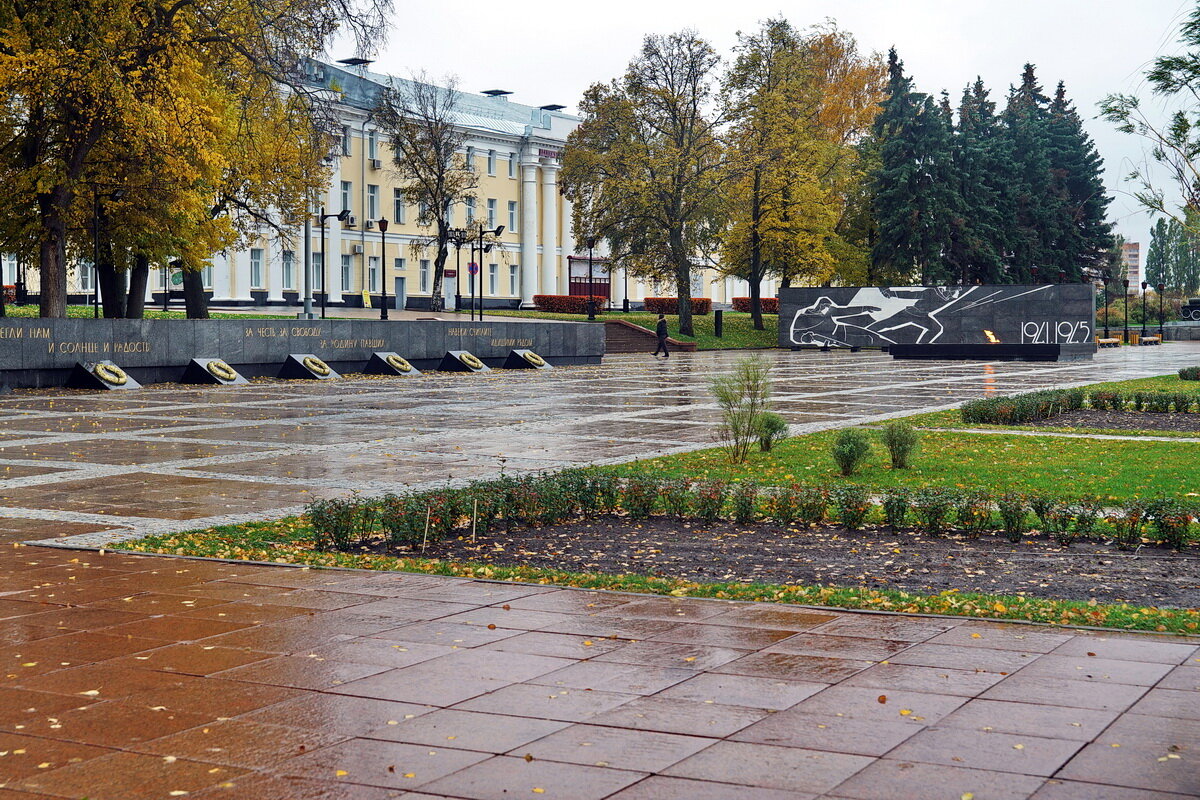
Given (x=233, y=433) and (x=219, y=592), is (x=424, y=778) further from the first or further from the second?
(x=233, y=433)

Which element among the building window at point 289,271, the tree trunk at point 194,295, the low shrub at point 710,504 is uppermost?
the building window at point 289,271

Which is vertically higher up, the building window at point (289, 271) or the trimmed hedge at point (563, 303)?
the building window at point (289, 271)

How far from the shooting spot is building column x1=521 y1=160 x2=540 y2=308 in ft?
252

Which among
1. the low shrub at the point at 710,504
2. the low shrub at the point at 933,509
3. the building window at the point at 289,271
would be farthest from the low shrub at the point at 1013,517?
the building window at the point at 289,271

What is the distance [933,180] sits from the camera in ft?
196

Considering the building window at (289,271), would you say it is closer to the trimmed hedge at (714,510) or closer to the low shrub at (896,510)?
the trimmed hedge at (714,510)

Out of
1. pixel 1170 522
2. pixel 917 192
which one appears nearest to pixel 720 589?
pixel 1170 522

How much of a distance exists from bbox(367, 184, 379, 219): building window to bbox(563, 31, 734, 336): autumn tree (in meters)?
14.8

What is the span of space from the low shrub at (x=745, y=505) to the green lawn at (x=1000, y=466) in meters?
1.08

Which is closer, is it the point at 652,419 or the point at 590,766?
the point at 590,766

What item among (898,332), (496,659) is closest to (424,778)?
(496,659)

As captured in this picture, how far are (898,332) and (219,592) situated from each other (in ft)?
156

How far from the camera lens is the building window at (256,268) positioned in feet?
202

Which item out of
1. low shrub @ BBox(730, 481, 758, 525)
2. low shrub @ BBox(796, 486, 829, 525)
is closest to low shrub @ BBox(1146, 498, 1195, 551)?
low shrub @ BBox(796, 486, 829, 525)
